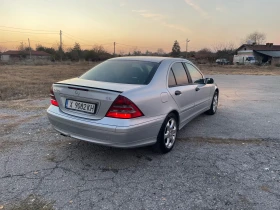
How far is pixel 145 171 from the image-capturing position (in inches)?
130

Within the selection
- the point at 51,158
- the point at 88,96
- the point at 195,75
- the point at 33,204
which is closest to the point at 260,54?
the point at 195,75

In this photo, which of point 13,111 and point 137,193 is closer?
point 137,193

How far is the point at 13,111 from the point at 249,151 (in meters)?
6.01

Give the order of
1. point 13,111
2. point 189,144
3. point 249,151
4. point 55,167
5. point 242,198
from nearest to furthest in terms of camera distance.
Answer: point 242,198 → point 55,167 → point 249,151 → point 189,144 → point 13,111

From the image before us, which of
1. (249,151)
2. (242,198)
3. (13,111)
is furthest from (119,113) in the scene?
(13,111)

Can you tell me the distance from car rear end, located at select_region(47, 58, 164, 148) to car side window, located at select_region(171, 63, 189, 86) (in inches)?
31.3

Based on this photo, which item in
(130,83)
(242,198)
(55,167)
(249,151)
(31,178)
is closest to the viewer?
(242,198)

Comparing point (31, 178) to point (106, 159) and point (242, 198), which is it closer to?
point (106, 159)

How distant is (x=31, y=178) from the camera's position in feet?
9.96

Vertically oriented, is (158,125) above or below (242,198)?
above

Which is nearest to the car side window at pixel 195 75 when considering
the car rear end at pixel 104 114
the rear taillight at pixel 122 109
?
the car rear end at pixel 104 114

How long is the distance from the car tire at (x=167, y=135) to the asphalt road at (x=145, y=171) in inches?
5.8

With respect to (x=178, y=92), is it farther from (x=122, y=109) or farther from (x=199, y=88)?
(x=122, y=109)

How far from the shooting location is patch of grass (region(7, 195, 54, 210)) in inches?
96.3
